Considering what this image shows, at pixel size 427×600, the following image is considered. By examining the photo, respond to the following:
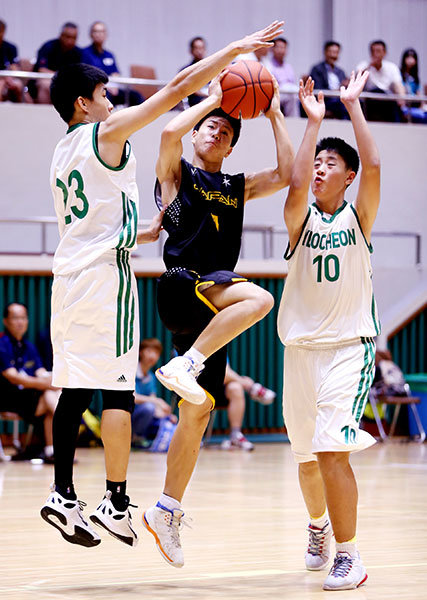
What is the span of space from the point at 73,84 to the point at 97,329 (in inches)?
44.6

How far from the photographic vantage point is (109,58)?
14.6 m

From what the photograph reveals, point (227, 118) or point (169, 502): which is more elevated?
point (227, 118)

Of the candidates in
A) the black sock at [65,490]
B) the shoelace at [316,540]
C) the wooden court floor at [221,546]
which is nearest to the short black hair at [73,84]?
the black sock at [65,490]

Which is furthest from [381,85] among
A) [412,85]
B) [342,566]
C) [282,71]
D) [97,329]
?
[342,566]

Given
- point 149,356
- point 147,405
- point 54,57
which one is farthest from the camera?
point 54,57

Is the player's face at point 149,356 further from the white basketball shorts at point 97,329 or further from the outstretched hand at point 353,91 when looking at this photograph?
the outstretched hand at point 353,91

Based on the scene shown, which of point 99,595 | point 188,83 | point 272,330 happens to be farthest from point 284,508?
point 272,330

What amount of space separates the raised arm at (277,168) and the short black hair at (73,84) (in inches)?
35.0

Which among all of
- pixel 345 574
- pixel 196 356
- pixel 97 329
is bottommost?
pixel 345 574

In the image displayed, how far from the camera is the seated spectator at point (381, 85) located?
50.8ft

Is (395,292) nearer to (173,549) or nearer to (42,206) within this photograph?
(42,206)

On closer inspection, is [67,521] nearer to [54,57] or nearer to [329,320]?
[329,320]

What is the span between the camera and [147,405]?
1179 centimetres

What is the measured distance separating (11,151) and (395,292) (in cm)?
609
